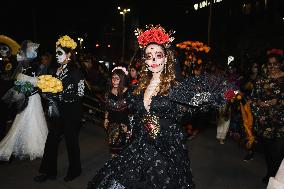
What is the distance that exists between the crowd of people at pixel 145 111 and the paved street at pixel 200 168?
215mm

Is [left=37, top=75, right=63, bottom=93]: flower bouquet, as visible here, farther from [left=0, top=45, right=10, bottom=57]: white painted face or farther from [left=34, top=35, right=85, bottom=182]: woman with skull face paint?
[left=0, top=45, right=10, bottom=57]: white painted face

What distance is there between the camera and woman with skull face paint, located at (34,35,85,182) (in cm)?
582

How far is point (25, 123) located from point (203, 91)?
4.18 meters

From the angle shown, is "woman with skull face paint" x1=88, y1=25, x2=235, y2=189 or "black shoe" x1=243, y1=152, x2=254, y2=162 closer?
"woman with skull face paint" x1=88, y1=25, x2=235, y2=189

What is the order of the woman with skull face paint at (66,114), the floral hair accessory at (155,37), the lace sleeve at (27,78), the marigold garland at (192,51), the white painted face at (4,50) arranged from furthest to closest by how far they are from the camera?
the marigold garland at (192,51) < the white painted face at (4,50) < the lace sleeve at (27,78) < the woman with skull face paint at (66,114) < the floral hair accessory at (155,37)

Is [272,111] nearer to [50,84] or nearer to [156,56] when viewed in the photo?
[156,56]

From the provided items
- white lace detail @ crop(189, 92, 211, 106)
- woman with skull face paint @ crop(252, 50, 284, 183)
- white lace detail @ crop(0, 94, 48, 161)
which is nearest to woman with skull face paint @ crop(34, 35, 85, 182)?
white lace detail @ crop(0, 94, 48, 161)

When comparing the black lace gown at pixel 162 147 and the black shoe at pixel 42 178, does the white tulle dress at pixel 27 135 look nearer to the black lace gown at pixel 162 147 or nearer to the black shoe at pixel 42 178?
the black shoe at pixel 42 178

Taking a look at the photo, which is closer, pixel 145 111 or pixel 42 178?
pixel 145 111

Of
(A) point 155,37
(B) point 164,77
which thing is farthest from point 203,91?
(A) point 155,37

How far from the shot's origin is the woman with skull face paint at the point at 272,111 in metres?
5.72

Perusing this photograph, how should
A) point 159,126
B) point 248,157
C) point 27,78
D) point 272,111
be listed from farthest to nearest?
point 248,157 → point 27,78 → point 272,111 → point 159,126

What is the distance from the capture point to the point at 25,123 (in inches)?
272

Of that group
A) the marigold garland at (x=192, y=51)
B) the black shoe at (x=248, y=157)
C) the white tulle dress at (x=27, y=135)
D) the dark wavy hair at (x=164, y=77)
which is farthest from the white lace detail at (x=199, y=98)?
the marigold garland at (x=192, y=51)
